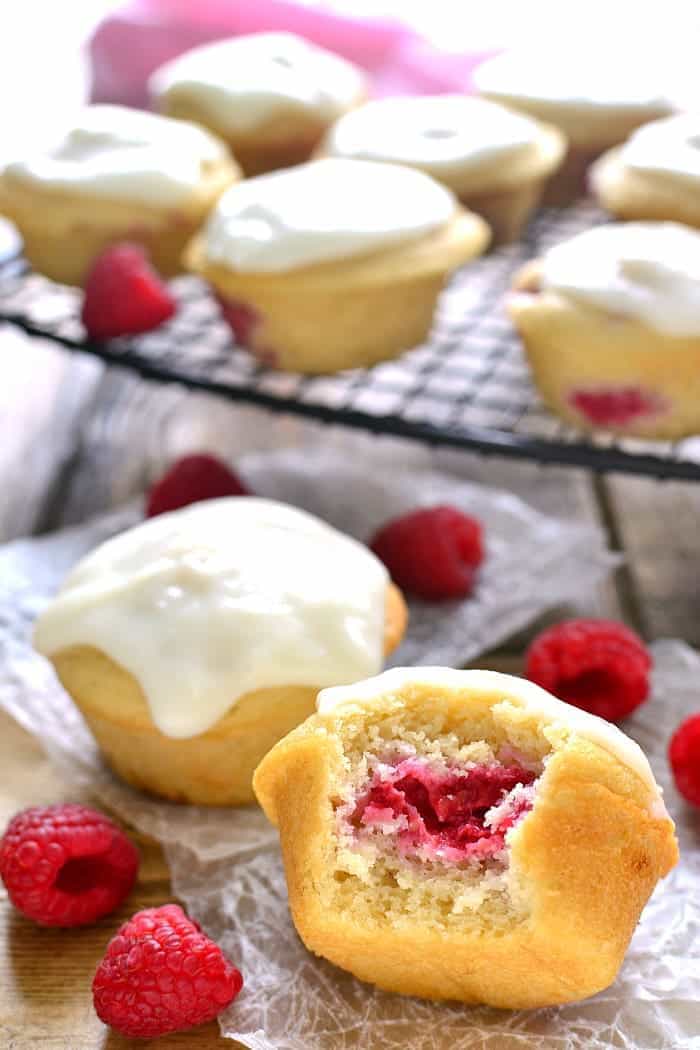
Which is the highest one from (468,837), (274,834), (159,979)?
(468,837)

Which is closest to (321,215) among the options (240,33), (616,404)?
(616,404)

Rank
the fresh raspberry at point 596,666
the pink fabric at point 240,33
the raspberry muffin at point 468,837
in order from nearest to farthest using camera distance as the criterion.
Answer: the raspberry muffin at point 468,837 → the fresh raspberry at point 596,666 → the pink fabric at point 240,33

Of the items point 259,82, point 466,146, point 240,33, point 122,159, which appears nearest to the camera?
point 122,159

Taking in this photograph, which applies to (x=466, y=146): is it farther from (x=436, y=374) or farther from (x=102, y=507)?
(x=102, y=507)

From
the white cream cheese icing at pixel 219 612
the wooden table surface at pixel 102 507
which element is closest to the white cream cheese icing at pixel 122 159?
the wooden table surface at pixel 102 507

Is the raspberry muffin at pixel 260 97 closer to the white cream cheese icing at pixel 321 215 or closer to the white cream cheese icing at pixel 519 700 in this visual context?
the white cream cheese icing at pixel 321 215

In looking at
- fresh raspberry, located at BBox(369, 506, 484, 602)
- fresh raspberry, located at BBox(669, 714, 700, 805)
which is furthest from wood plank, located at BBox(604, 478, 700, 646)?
fresh raspberry, located at BBox(669, 714, 700, 805)
